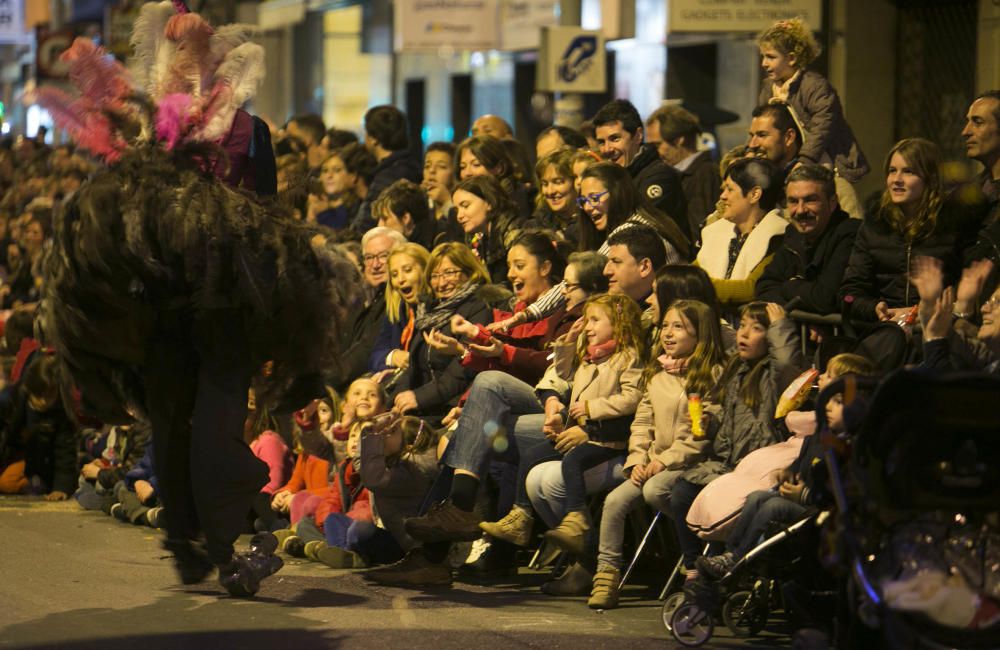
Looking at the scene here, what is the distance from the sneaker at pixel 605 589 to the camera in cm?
893

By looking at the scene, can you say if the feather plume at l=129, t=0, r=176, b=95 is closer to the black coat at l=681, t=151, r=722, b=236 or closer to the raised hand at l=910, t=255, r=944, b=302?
the raised hand at l=910, t=255, r=944, b=302

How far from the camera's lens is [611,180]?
10.8m

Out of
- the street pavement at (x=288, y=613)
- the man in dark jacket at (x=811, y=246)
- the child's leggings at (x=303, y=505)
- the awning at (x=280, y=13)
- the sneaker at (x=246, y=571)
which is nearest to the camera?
the street pavement at (x=288, y=613)

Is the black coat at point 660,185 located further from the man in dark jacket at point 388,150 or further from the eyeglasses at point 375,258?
the man in dark jacket at point 388,150

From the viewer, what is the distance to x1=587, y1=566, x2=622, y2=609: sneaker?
8.93 m

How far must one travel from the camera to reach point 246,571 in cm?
874

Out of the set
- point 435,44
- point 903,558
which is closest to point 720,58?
point 435,44

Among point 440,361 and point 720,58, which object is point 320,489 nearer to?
point 440,361

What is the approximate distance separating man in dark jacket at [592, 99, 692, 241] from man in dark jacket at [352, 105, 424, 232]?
108 inches

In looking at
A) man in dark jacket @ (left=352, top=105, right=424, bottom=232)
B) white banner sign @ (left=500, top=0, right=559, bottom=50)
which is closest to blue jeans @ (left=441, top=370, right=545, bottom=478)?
man in dark jacket @ (left=352, top=105, right=424, bottom=232)

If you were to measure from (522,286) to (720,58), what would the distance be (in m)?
10.8

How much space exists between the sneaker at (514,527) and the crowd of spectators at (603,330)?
2 cm

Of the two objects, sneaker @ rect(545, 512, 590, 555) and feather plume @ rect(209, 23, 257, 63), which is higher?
feather plume @ rect(209, 23, 257, 63)

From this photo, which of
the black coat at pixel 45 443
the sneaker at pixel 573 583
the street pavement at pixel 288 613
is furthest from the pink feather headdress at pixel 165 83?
the black coat at pixel 45 443
